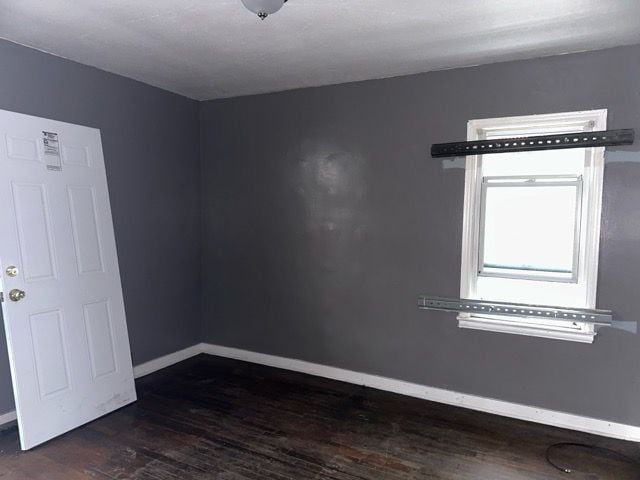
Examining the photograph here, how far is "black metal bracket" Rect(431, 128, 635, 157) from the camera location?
8.54 ft

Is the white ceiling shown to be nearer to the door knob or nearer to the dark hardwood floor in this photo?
the door knob

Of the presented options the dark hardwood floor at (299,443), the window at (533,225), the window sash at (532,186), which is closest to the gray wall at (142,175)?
the dark hardwood floor at (299,443)

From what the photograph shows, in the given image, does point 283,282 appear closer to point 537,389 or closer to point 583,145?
point 537,389

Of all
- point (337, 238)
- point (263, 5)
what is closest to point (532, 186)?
point (337, 238)

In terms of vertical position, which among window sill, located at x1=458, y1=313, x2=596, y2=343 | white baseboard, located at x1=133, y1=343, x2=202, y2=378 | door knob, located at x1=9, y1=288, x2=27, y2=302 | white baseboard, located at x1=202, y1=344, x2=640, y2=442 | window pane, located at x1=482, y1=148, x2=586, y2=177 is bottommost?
white baseboard, located at x1=202, y1=344, x2=640, y2=442

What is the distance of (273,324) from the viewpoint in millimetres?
3947

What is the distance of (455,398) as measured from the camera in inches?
126

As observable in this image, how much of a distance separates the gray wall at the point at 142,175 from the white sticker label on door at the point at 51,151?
0.73 ft

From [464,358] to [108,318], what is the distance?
2588 mm

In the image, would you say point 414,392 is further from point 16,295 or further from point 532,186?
point 16,295

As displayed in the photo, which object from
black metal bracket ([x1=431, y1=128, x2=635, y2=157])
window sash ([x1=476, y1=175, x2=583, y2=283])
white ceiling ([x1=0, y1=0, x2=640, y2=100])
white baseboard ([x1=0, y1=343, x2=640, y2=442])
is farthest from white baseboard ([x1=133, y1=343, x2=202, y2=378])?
black metal bracket ([x1=431, y1=128, x2=635, y2=157])

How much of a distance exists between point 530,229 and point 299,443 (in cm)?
209

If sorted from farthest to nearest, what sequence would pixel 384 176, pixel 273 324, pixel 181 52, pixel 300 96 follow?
pixel 273 324 → pixel 300 96 → pixel 384 176 → pixel 181 52

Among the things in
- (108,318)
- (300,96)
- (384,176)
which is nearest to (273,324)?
(108,318)
